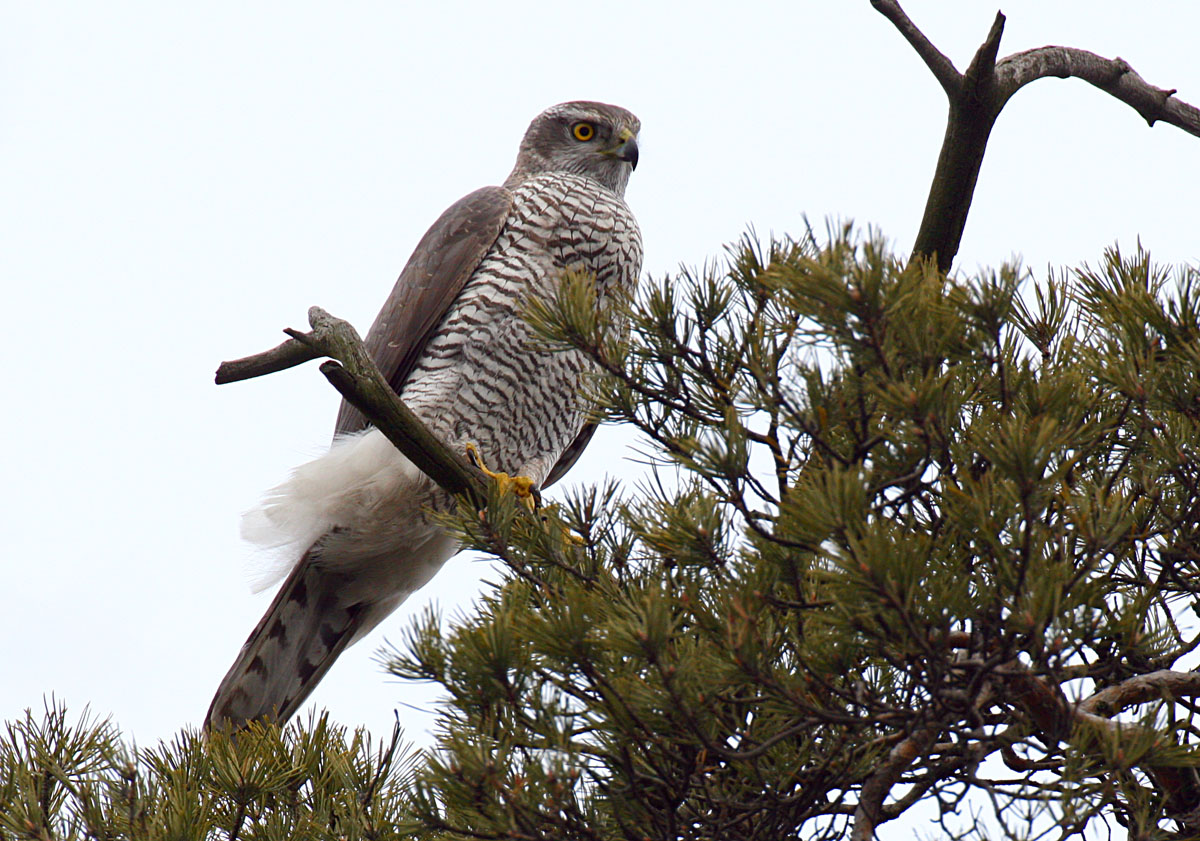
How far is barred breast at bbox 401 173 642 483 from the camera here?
3689mm

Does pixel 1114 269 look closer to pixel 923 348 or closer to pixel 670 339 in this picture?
pixel 923 348

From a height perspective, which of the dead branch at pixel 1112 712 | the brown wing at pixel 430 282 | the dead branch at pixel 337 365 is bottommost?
the dead branch at pixel 1112 712

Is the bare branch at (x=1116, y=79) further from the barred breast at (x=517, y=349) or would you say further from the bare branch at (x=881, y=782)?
the bare branch at (x=881, y=782)

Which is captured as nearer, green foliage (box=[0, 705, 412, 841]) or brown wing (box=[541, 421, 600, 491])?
green foliage (box=[0, 705, 412, 841])

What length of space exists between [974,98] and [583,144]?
75.1 inches

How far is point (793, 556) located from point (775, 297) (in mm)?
430

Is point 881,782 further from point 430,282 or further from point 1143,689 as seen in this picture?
point 430,282

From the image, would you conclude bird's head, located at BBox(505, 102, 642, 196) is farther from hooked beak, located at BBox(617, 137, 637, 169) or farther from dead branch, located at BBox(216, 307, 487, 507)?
dead branch, located at BBox(216, 307, 487, 507)

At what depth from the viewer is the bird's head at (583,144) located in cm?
434

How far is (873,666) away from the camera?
6.02 feet

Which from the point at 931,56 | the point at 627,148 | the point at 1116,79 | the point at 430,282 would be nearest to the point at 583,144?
the point at 627,148

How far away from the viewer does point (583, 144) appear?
4.39m

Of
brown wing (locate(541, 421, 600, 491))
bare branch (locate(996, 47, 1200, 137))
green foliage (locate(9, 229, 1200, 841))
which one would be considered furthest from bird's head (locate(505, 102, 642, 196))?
green foliage (locate(9, 229, 1200, 841))

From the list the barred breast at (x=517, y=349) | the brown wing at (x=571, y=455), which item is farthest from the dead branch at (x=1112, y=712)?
the brown wing at (x=571, y=455)
